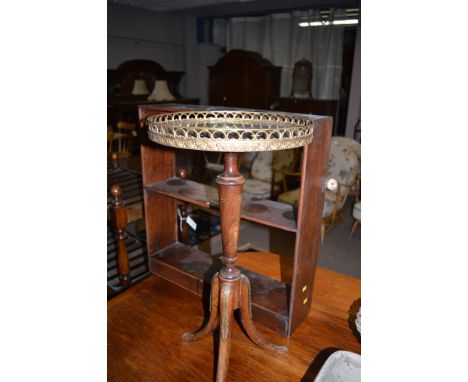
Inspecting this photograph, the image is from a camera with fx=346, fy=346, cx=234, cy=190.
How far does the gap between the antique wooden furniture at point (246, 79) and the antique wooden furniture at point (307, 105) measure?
0.70 feet

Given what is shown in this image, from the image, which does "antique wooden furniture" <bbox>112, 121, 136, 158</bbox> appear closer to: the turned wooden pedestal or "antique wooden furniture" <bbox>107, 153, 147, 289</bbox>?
"antique wooden furniture" <bbox>107, 153, 147, 289</bbox>

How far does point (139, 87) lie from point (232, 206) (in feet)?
20.9

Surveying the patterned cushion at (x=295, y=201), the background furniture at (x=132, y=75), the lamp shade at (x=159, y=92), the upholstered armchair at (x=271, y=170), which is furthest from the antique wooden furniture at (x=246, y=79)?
the patterned cushion at (x=295, y=201)

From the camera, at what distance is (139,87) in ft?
22.2

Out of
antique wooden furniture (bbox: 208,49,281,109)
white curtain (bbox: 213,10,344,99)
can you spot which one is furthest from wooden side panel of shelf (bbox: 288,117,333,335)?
white curtain (bbox: 213,10,344,99)

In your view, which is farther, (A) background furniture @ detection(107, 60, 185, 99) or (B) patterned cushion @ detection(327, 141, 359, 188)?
(A) background furniture @ detection(107, 60, 185, 99)

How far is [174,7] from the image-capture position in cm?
643

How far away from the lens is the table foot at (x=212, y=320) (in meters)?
1.17

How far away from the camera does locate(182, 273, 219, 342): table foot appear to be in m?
1.17

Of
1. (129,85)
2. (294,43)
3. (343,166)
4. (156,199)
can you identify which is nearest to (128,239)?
(156,199)

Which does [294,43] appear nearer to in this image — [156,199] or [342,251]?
[342,251]
